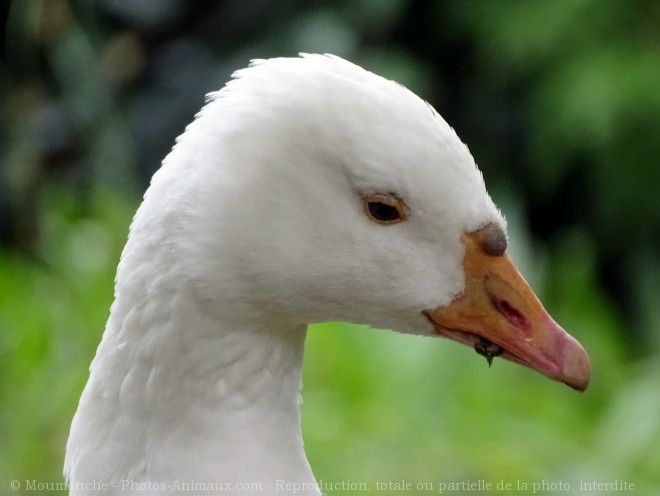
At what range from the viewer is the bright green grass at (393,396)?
8.16 ft

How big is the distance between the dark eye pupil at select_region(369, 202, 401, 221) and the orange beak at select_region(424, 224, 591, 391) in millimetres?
124

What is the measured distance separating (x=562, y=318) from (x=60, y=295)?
4.04ft

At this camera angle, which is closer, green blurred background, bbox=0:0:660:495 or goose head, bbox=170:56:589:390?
goose head, bbox=170:56:589:390

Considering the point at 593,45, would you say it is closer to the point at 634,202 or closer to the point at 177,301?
the point at 634,202

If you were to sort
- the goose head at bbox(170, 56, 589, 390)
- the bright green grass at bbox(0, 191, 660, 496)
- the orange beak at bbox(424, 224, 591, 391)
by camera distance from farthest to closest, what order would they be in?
the bright green grass at bbox(0, 191, 660, 496) → the orange beak at bbox(424, 224, 591, 391) → the goose head at bbox(170, 56, 589, 390)

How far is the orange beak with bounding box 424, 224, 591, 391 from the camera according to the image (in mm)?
1388

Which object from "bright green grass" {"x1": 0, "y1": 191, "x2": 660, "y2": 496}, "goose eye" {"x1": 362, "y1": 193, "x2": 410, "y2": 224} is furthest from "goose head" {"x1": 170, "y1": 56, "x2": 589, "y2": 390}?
"bright green grass" {"x1": 0, "y1": 191, "x2": 660, "y2": 496}

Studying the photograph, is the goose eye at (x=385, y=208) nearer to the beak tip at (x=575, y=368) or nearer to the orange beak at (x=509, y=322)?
the orange beak at (x=509, y=322)

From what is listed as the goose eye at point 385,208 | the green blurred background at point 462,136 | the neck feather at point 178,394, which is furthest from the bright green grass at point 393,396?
the goose eye at point 385,208

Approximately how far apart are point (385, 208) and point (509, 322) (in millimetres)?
A: 217

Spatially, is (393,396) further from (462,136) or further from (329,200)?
(329,200)

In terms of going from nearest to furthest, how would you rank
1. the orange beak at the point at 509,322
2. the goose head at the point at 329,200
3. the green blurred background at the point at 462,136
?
1. the goose head at the point at 329,200
2. the orange beak at the point at 509,322
3. the green blurred background at the point at 462,136

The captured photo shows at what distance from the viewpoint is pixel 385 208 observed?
4.30 feet

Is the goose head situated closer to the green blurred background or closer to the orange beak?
the orange beak
